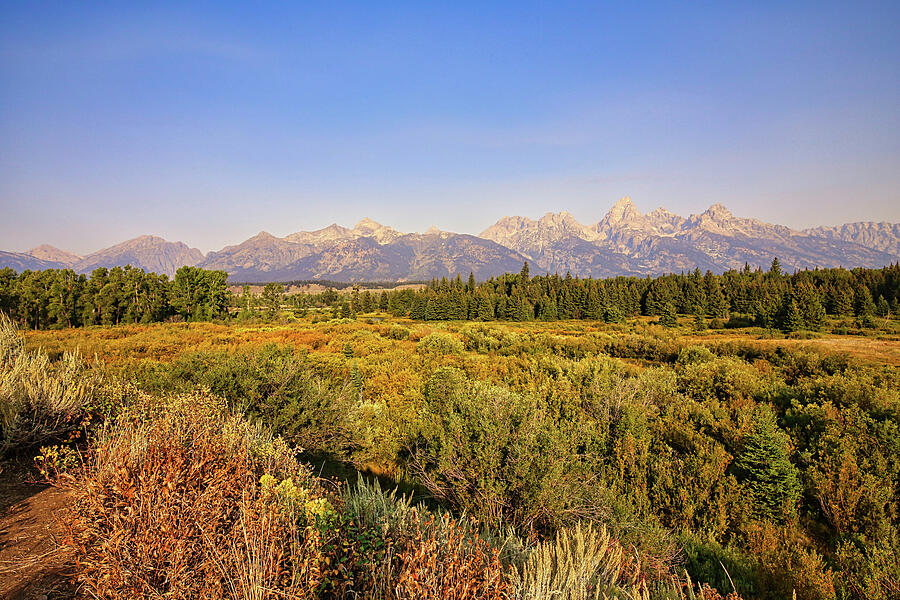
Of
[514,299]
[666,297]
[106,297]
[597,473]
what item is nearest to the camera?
[597,473]

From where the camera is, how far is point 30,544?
3617mm

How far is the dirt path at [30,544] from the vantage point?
9.93 feet

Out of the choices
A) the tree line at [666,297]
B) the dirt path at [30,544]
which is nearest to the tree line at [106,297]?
the dirt path at [30,544]

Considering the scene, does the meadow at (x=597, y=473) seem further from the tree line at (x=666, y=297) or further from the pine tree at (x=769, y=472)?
the tree line at (x=666, y=297)

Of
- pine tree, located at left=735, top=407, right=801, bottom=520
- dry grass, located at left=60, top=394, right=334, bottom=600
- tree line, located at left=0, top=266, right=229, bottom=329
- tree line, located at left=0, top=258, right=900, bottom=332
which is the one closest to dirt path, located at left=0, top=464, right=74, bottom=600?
dry grass, located at left=60, top=394, right=334, bottom=600

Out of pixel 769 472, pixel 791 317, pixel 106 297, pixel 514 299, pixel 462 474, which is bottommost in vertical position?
pixel 791 317

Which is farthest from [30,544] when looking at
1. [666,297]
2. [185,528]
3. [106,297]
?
[666,297]

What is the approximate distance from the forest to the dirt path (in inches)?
18.4

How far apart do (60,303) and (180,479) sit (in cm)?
5013

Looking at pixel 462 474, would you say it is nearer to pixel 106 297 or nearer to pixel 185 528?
pixel 185 528

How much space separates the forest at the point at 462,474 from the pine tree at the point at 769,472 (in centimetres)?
5

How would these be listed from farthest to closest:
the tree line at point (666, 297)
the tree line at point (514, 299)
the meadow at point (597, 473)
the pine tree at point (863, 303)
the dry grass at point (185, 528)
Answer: the tree line at point (666, 297)
the pine tree at point (863, 303)
the tree line at point (514, 299)
the meadow at point (597, 473)
the dry grass at point (185, 528)

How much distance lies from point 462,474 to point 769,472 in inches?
268

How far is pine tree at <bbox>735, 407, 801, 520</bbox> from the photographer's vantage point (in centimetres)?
785
